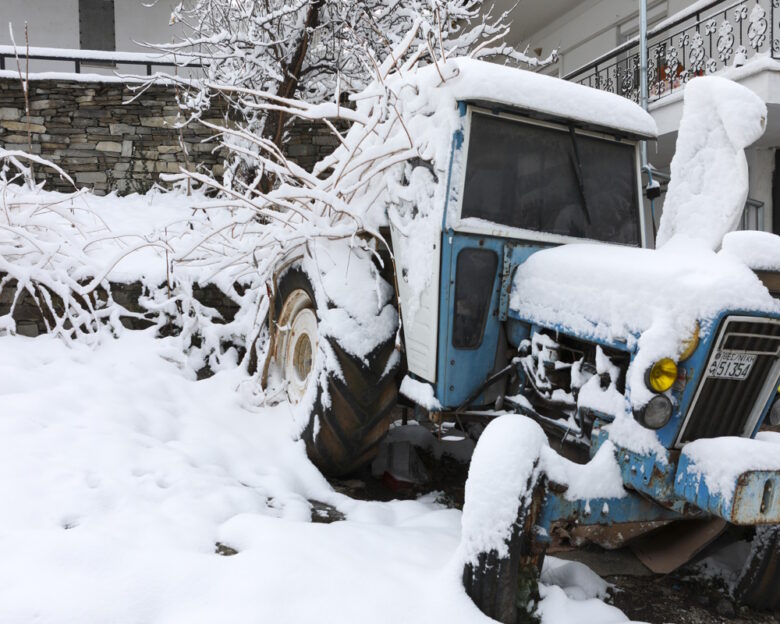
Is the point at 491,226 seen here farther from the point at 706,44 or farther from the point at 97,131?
the point at 706,44

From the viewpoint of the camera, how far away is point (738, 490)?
6.77 feet

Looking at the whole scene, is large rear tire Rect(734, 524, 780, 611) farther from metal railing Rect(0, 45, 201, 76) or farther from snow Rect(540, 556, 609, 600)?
metal railing Rect(0, 45, 201, 76)

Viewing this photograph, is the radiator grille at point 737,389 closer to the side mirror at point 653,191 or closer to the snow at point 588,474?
the snow at point 588,474

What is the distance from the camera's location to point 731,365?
7.68 ft

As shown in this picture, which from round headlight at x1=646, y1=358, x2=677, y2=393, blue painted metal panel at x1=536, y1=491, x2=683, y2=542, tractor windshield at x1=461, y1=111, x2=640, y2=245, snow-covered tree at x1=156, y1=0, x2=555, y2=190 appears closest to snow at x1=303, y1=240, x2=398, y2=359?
tractor windshield at x1=461, y1=111, x2=640, y2=245

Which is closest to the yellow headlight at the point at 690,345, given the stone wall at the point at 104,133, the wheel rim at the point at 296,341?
the wheel rim at the point at 296,341

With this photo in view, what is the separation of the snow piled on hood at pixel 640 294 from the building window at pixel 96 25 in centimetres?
1381

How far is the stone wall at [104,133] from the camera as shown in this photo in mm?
9789

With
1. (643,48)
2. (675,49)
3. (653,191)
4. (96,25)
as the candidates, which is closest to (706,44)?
(675,49)

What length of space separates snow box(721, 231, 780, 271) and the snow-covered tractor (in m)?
0.06

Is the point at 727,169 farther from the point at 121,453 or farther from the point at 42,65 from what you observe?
the point at 42,65

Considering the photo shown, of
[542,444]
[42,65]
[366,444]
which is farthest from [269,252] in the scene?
[42,65]

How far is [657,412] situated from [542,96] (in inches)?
64.9

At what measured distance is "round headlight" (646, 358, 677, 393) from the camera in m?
2.22
